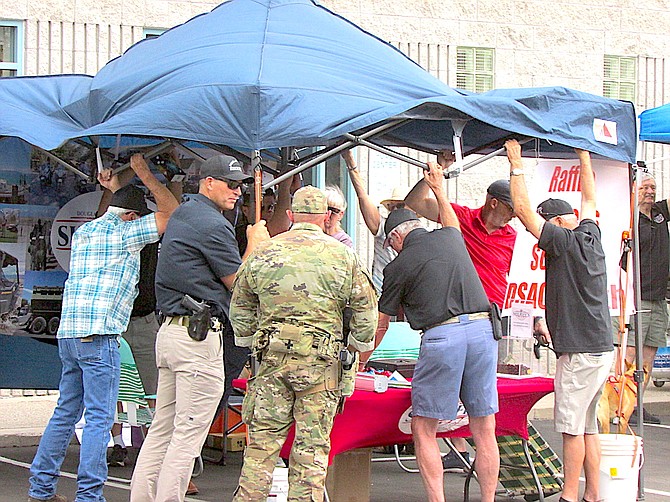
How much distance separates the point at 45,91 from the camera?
323 inches

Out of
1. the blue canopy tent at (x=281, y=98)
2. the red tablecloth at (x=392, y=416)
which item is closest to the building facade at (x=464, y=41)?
the blue canopy tent at (x=281, y=98)

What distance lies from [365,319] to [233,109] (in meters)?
1.53

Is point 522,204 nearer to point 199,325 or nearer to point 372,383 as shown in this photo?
point 372,383

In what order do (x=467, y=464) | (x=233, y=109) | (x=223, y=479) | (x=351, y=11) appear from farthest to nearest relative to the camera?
(x=351, y=11) < (x=223, y=479) < (x=467, y=464) < (x=233, y=109)

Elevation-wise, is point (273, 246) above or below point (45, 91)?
below

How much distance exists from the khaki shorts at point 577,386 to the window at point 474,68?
6.14 meters

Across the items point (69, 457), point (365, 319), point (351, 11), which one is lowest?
point (69, 457)

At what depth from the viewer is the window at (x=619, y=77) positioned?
13633 mm

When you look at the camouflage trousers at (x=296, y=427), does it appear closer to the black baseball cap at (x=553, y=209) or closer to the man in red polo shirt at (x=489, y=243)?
the black baseball cap at (x=553, y=209)

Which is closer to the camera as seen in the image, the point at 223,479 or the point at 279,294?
the point at 279,294

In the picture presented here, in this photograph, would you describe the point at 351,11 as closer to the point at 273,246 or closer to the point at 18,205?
the point at 18,205

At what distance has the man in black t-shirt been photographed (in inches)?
285

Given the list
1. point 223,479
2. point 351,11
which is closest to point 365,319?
A: point 223,479

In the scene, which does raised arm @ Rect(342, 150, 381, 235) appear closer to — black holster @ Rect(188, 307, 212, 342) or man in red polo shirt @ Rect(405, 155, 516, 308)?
man in red polo shirt @ Rect(405, 155, 516, 308)
